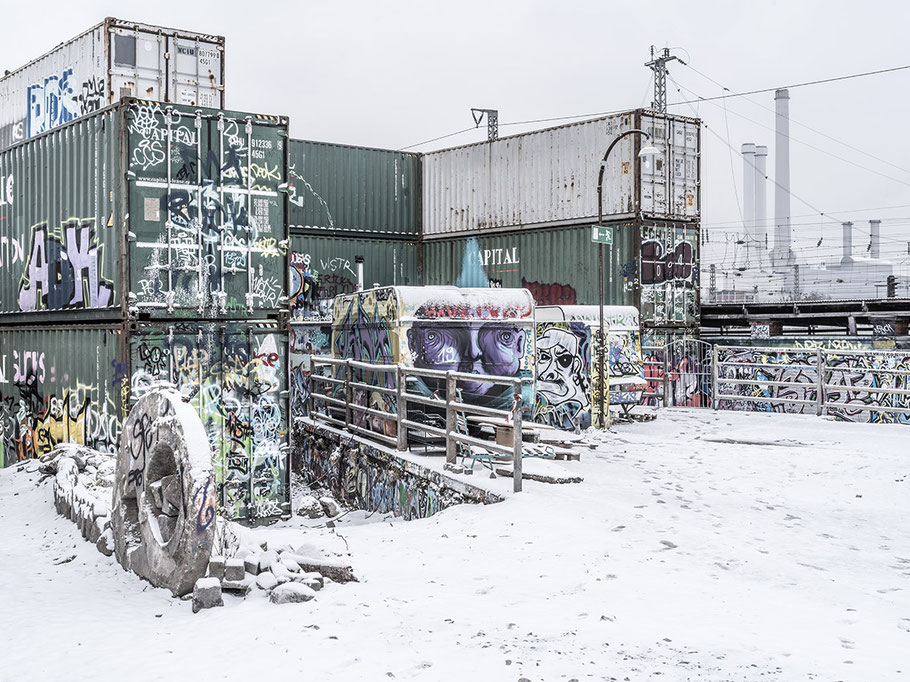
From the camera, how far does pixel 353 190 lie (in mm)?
24641

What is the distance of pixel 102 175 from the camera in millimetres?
10742

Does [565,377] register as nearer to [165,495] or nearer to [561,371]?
[561,371]

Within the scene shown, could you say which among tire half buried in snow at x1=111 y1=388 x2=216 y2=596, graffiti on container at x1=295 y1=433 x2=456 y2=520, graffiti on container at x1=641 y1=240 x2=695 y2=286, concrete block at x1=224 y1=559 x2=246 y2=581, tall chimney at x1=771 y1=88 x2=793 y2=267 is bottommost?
graffiti on container at x1=295 y1=433 x2=456 y2=520

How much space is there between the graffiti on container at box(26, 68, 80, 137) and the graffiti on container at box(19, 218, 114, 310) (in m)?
4.90

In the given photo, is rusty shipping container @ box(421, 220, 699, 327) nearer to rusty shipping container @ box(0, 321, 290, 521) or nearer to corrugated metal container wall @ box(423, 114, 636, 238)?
corrugated metal container wall @ box(423, 114, 636, 238)

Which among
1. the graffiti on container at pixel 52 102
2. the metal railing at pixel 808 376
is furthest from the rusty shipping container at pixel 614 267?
the graffiti on container at pixel 52 102

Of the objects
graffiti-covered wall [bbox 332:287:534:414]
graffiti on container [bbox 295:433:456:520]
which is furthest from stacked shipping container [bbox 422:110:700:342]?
graffiti on container [bbox 295:433:456:520]

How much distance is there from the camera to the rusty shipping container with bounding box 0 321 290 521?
10.4 metres

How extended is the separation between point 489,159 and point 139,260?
15082mm

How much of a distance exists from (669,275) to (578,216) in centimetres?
285

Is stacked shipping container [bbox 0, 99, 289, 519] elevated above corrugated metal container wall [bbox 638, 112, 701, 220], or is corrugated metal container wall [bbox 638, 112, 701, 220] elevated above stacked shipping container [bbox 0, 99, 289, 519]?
corrugated metal container wall [bbox 638, 112, 701, 220]

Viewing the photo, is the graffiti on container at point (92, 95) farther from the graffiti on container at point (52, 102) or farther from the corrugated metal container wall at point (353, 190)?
the corrugated metal container wall at point (353, 190)

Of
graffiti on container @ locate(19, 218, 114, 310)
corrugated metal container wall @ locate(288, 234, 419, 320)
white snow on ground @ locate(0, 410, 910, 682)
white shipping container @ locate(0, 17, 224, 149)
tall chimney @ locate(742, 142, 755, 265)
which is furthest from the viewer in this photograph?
tall chimney @ locate(742, 142, 755, 265)

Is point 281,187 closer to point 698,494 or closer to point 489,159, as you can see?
point 698,494
